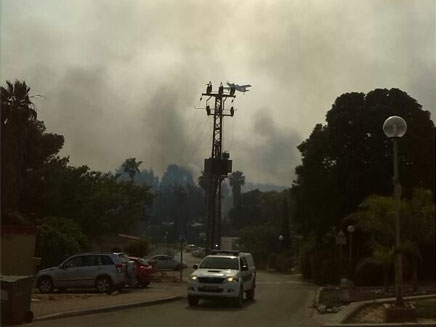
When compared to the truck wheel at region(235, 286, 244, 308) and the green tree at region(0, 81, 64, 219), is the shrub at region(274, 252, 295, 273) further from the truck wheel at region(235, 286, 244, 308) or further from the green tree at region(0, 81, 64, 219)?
the truck wheel at region(235, 286, 244, 308)

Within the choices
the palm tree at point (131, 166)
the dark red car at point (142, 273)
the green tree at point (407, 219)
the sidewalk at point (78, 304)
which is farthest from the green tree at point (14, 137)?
the palm tree at point (131, 166)

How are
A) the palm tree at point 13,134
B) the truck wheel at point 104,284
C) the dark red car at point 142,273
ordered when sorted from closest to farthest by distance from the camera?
the truck wheel at point 104,284 → the dark red car at point 142,273 → the palm tree at point 13,134

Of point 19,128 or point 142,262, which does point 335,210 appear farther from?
point 19,128

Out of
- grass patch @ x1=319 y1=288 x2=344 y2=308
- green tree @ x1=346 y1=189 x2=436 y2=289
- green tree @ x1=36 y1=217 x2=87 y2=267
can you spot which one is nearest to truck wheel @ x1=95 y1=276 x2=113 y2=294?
grass patch @ x1=319 y1=288 x2=344 y2=308

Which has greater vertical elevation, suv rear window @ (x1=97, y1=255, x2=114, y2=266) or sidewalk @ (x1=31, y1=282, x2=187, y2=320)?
suv rear window @ (x1=97, y1=255, x2=114, y2=266)

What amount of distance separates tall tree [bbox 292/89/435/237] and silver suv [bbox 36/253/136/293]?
55.4 ft

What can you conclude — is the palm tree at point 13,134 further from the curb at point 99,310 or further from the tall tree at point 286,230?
the tall tree at point 286,230

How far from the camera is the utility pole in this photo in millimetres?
45625

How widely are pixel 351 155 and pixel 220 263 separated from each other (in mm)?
18879

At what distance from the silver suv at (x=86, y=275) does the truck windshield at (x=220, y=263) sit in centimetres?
489

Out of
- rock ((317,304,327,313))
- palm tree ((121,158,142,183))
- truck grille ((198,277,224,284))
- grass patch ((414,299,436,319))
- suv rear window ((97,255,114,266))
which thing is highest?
palm tree ((121,158,142,183))

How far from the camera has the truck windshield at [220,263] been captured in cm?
2173

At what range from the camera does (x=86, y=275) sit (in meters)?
25.3

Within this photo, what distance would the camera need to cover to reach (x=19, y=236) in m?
26.9
